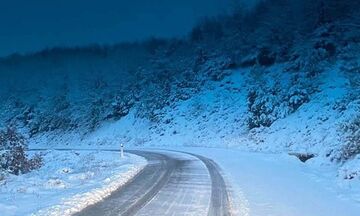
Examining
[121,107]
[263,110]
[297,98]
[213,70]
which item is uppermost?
[213,70]

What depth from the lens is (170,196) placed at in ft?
40.3

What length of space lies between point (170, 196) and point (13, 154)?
36.1 ft

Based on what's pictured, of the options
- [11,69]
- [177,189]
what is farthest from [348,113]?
[11,69]

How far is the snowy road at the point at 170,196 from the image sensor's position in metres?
10.3

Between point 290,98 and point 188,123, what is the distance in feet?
41.1

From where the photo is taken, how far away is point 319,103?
116 ft

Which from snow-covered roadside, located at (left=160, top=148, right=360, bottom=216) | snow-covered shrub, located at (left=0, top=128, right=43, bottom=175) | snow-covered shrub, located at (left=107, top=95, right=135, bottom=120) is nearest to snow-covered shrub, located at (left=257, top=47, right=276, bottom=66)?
snow-covered shrub, located at (left=107, top=95, right=135, bottom=120)

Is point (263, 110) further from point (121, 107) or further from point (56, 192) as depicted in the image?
point (56, 192)

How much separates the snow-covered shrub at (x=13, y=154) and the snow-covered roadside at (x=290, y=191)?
9050mm

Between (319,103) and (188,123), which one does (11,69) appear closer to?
(188,123)

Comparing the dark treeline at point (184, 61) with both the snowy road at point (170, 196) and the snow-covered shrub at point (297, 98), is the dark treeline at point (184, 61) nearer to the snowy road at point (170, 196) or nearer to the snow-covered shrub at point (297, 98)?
the snow-covered shrub at point (297, 98)

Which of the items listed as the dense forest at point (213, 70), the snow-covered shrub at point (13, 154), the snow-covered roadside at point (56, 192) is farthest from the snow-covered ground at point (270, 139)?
the snow-covered shrub at point (13, 154)

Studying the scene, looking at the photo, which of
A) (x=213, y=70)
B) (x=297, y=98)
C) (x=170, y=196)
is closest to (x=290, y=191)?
(x=170, y=196)

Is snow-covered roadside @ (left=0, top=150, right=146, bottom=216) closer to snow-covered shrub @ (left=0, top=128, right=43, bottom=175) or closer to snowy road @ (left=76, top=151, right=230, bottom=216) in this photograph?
snowy road @ (left=76, top=151, right=230, bottom=216)
